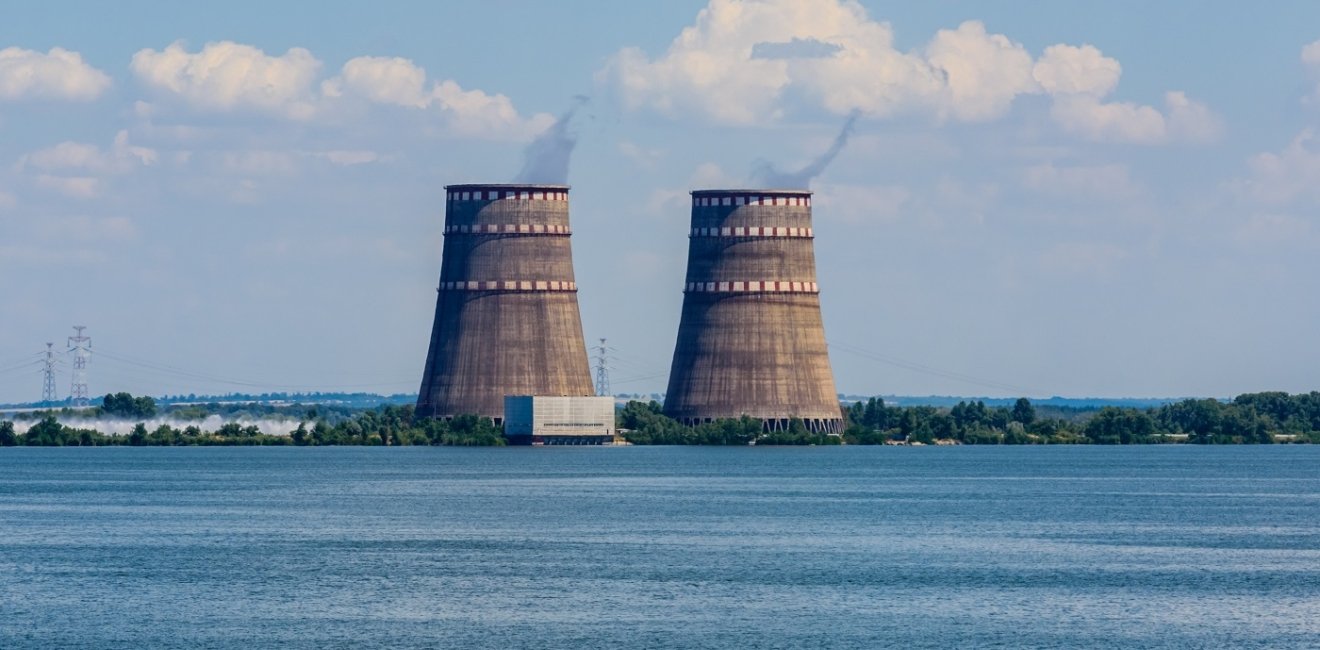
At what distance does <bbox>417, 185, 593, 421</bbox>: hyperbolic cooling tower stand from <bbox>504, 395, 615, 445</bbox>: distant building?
0.51 m

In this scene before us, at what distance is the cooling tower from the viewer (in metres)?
102

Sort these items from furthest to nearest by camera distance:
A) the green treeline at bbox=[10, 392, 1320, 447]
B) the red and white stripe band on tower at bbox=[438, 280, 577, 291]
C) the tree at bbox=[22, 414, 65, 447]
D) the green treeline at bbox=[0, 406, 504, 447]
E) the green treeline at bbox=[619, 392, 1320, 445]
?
1. the green treeline at bbox=[619, 392, 1320, 445]
2. the tree at bbox=[22, 414, 65, 447]
3. the green treeline at bbox=[0, 406, 504, 447]
4. the green treeline at bbox=[10, 392, 1320, 447]
5. the red and white stripe band on tower at bbox=[438, 280, 577, 291]

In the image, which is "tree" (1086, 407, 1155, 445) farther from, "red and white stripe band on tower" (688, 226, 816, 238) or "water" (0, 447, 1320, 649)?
"water" (0, 447, 1320, 649)

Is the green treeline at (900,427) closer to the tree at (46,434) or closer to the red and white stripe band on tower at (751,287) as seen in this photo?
the tree at (46,434)

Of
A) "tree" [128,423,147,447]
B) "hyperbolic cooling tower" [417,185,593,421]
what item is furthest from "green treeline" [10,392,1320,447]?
"hyperbolic cooling tower" [417,185,593,421]

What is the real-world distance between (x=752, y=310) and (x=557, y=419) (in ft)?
34.8

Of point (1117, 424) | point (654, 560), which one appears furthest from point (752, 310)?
point (654, 560)

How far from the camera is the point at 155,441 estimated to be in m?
119

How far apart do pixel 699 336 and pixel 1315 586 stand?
60.2m

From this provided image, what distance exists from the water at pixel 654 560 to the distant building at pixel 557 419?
1777 cm

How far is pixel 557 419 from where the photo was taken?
105m

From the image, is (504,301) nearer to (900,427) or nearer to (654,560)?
(900,427)

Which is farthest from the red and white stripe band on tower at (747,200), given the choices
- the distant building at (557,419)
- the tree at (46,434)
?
the tree at (46,434)

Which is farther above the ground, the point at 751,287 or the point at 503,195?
the point at 503,195
